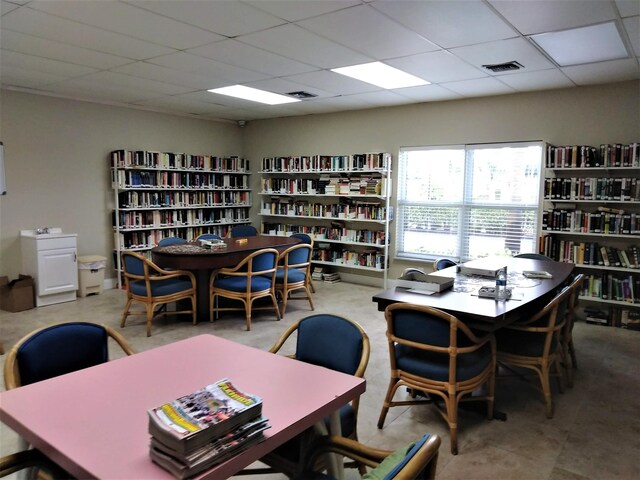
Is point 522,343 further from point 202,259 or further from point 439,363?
point 202,259

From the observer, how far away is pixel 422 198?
272 inches

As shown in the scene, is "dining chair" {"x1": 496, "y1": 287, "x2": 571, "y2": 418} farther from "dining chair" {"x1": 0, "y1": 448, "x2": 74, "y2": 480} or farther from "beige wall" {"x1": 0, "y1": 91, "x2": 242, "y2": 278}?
"beige wall" {"x1": 0, "y1": 91, "x2": 242, "y2": 278}

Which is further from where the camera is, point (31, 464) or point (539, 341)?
point (539, 341)

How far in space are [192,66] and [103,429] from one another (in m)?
4.12

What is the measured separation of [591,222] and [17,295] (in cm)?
686

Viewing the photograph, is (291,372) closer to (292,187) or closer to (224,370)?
(224,370)

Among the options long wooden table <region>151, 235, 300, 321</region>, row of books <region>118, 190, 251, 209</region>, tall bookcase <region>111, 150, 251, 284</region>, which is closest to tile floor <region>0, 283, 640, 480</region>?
long wooden table <region>151, 235, 300, 321</region>

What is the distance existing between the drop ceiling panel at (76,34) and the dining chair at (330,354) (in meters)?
3.00

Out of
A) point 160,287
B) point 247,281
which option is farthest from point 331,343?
point 160,287

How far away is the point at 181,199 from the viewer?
7.55 metres

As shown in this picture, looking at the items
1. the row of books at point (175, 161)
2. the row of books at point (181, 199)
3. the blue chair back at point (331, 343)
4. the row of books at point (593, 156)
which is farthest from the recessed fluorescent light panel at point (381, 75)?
the row of books at point (181, 199)

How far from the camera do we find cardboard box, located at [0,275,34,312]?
5.50m

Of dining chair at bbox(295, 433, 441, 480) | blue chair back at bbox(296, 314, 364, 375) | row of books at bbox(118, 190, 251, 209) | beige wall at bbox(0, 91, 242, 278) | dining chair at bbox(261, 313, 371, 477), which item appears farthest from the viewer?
row of books at bbox(118, 190, 251, 209)

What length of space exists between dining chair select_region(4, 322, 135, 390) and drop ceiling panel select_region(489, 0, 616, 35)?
10.5ft
